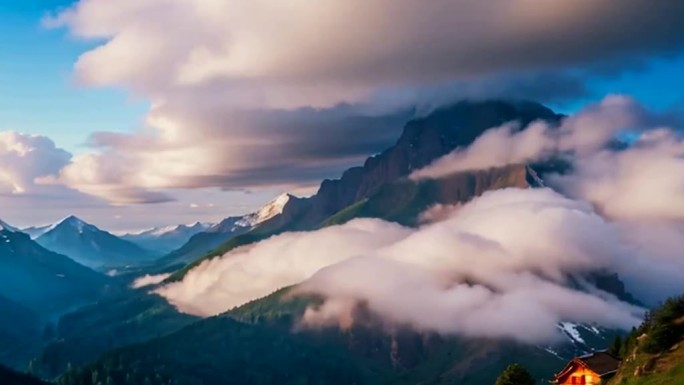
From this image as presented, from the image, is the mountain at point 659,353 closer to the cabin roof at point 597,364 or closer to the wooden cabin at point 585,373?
the wooden cabin at point 585,373

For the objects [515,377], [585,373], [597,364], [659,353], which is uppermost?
[659,353]

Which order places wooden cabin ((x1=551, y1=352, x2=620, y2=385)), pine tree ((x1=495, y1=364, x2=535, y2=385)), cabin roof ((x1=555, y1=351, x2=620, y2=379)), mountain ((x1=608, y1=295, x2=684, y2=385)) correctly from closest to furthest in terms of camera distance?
mountain ((x1=608, y1=295, x2=684, y2=385)) < wooden cabin ((x1=551, y1=352, x2=620, y2=385)) < cabin roof ((x1=555, y1=351, x2=620, y2=379)) < pine tree ((x1=495, y1=364, x2=535, y2=385))

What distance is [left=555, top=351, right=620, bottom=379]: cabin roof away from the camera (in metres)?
180

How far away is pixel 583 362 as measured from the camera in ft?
596

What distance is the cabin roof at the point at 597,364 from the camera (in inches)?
7082

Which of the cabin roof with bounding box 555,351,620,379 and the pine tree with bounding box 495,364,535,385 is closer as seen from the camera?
the cabin roof with bounding box 555,351,620,379

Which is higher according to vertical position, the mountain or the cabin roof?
the mountain

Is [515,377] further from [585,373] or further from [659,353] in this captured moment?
[659,353]

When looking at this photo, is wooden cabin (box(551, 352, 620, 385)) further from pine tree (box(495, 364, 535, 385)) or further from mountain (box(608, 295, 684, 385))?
pine tree (box(495, 364, 535, 385))

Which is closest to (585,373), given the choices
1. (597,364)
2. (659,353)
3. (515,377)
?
(597,364)

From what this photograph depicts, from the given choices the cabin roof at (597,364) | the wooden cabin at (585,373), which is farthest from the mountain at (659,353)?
the cabin roof at (597,364)

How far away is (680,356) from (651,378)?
10.2 metres

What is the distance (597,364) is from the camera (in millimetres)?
183250

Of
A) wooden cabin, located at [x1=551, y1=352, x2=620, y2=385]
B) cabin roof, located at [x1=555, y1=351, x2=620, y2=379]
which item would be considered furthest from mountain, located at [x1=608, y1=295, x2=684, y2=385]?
cabin roof, located at [x1=555, y1=351, x2=620, y2=379]
